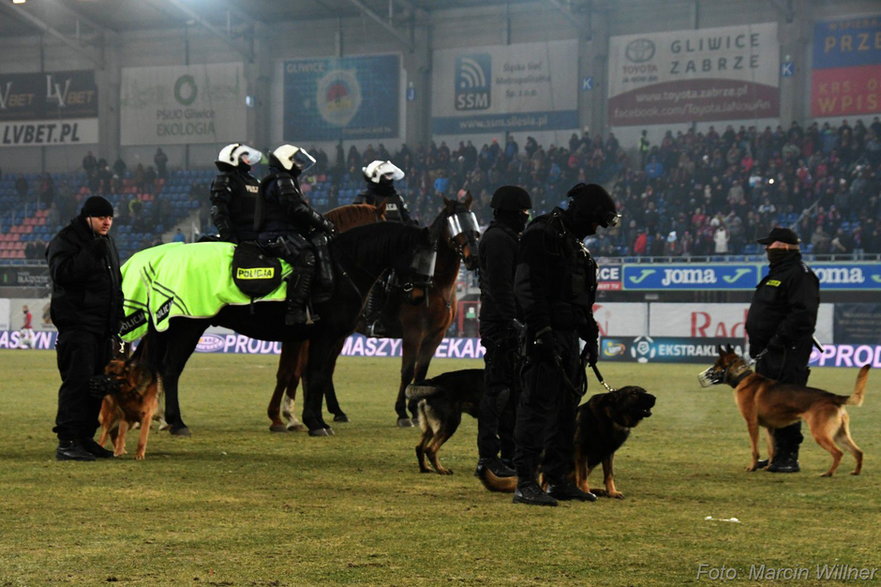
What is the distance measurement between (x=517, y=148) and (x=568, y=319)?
33.3 m

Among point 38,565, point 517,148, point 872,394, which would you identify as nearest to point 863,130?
point 517,148

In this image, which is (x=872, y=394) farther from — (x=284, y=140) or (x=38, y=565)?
(x=284, y=140)

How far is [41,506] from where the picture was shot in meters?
7.84

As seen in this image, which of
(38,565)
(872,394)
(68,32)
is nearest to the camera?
(38,565)

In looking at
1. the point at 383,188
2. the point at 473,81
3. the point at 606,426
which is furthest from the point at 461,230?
the point at 473,81

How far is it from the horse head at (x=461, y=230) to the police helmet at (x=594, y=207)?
467 cm

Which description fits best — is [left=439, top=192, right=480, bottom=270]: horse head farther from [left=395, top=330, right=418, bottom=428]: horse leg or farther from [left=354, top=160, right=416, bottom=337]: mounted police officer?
[left=395, top=330, right=418, bottom=428]: horse leg

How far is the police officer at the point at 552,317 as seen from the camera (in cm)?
788

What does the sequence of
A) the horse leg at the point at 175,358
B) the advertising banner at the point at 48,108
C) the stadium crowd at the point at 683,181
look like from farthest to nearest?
the advertising banner at the point at 48,108 → the stadium crowd at the point at 683,181 → the horse leg at the point at 175,358

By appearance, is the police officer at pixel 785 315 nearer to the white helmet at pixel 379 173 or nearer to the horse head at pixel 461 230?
the horse head at pixel 461 230

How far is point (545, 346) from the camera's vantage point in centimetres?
789

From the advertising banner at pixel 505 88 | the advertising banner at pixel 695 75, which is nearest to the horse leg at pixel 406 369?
the advertising banner at pixel 695 75

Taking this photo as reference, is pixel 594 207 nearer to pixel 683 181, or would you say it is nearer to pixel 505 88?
pixel 683 181

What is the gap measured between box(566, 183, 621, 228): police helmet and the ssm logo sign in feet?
118
